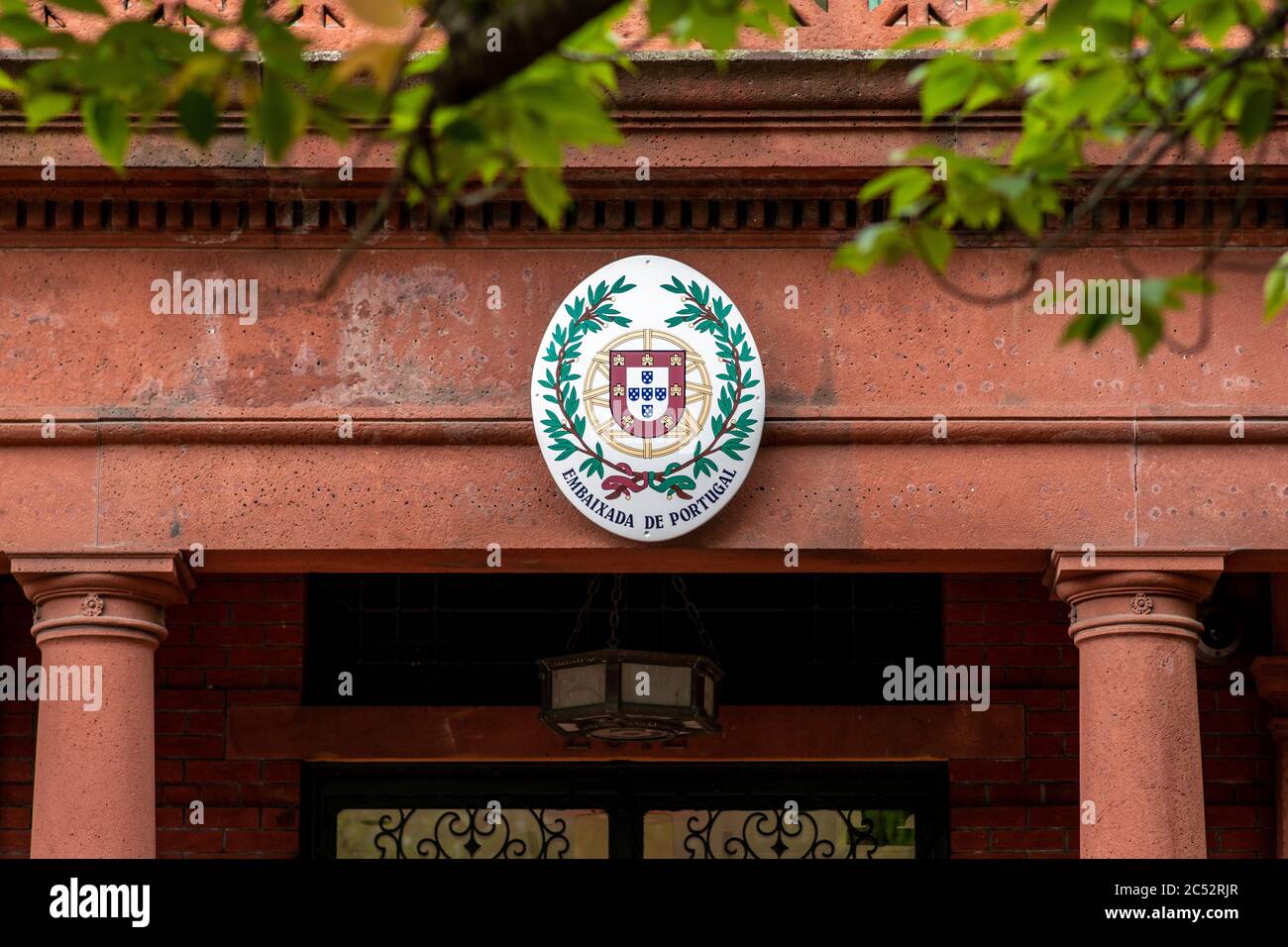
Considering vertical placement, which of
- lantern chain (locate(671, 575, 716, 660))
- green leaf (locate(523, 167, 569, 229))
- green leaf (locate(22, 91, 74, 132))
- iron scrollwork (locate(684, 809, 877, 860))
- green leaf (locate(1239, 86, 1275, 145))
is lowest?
iron scrollwork (locate(684, 809, 877, 860))

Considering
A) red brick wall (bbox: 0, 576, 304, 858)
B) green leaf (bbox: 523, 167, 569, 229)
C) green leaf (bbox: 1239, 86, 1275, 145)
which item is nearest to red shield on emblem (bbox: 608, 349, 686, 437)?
red brick wall (bbox: 0, 576, 304, 858)

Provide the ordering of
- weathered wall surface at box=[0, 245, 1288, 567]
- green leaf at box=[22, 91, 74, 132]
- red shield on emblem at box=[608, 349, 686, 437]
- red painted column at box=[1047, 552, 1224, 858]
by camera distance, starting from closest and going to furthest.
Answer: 1. green leaf at box=[22, 91, 74, 132]
2. red painted column at box=[1047, 552, 1224, 858]
3. red shield on emblem at box=[608, 349, 686, 437]
4. weathered wall surface at box=[0, 245, 1288, 567]

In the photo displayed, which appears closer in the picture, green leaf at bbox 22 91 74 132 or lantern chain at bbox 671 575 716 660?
green leaf at bbox 22 91 74 132

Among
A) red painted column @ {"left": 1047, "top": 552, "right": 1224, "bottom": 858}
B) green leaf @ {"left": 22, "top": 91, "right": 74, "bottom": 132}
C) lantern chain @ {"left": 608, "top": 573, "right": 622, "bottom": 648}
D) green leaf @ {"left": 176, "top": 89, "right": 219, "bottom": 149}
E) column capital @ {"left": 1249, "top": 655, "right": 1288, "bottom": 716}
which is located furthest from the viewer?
column capital @ {"left": 1249, "top": 655, "right": 1288, "bottom": 716}

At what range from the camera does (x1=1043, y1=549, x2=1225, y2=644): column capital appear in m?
8.91

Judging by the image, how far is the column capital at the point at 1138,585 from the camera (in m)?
8.91

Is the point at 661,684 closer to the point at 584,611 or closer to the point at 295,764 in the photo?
the point at 584,611

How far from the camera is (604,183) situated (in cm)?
915

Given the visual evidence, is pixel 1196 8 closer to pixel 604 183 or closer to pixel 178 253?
pixel 604 183

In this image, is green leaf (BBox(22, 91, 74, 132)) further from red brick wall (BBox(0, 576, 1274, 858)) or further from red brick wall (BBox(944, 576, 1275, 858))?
red brick wall (BBox(944, 576, 1275, 858))

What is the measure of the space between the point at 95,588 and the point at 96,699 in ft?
1.54

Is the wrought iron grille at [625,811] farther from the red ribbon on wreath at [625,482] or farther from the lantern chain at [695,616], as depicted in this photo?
the red ribbon on wreath at [625,482]

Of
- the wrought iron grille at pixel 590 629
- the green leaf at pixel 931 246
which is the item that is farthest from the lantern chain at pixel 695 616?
the green leaf at pixel 931 246

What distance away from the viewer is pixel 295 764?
36.7 ft
